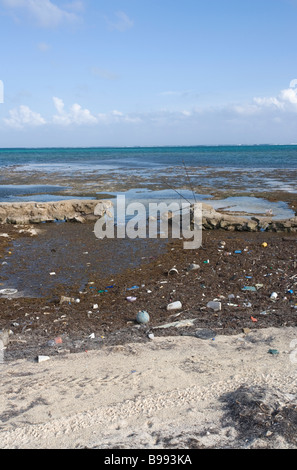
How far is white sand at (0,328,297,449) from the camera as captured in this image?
2543 mm

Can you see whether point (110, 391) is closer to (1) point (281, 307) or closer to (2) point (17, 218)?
(1) point (281, 307)

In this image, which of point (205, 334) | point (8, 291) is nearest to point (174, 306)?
point (205, 334)

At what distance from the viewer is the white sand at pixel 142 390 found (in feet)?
8.34

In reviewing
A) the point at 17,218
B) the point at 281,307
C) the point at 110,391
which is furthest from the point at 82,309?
the point at 17,218

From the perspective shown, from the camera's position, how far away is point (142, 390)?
3.07m

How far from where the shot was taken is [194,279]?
5.96 m

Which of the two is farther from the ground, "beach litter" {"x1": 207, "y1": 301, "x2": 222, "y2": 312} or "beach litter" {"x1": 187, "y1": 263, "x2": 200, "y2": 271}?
"beach litter" {"x1": 187, "y1": 263, "x2": 200, "y2": 271}

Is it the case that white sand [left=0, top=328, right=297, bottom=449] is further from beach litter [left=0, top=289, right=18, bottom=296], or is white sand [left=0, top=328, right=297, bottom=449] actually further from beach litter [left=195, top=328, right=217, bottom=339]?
beach litter [left=0, top=289, right=18, bottom=296]

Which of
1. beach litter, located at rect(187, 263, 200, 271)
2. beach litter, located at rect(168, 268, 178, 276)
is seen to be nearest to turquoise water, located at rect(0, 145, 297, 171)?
beach litter, located at rect(187, 263, 200, 271)

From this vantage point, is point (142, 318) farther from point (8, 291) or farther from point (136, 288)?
point (8, 291)

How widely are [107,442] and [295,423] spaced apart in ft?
4.16

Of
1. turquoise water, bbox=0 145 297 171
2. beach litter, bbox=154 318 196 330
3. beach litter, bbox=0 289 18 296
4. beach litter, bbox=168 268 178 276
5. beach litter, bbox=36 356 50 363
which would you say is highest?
turquoise water, bbox=0 145 297 171
